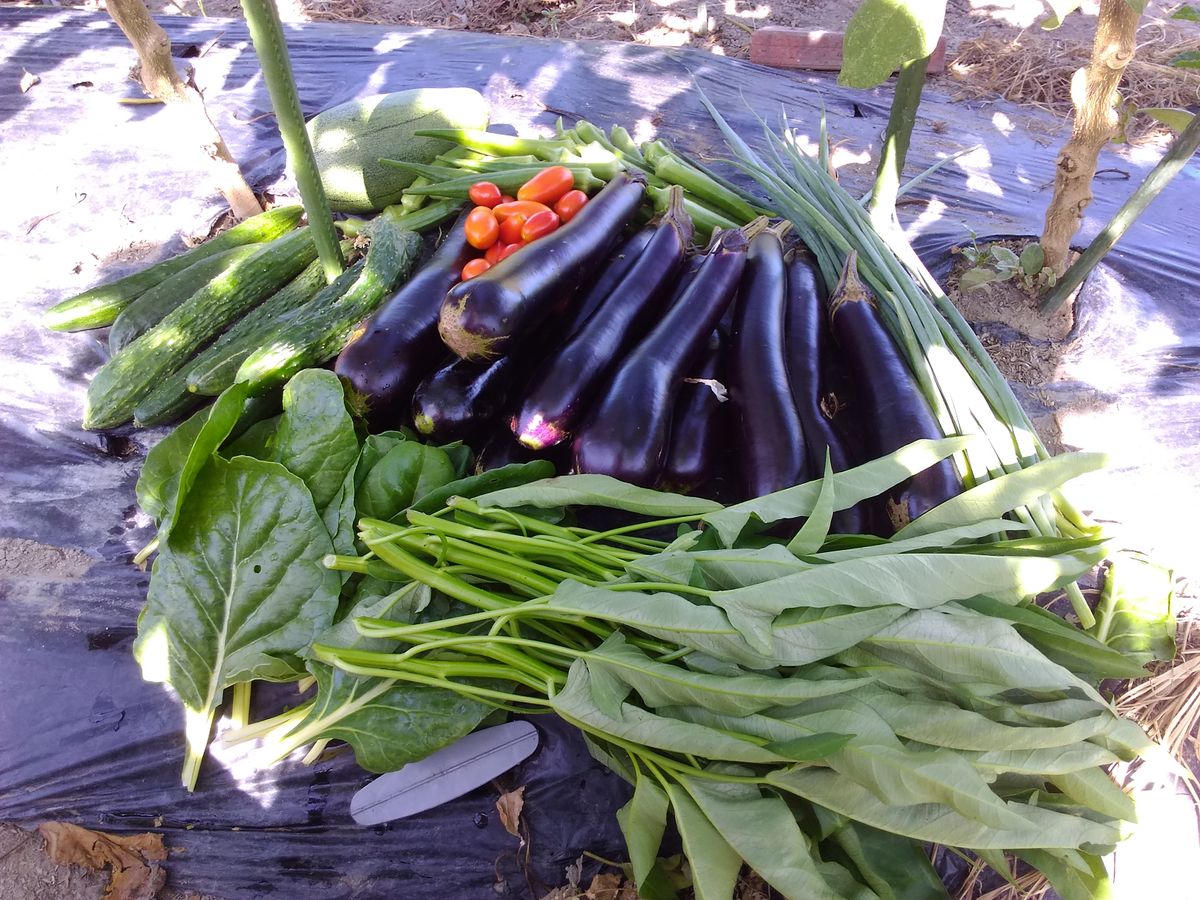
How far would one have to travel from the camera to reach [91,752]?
4.52 feet

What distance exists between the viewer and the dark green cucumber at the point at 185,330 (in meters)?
1.81

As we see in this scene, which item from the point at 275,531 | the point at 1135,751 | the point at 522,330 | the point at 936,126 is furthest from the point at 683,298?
the point at 936,126

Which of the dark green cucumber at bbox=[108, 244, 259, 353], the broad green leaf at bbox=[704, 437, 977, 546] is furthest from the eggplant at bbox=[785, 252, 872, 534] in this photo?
the dark green cucumber at bbox=[108, 244, 259, 353]

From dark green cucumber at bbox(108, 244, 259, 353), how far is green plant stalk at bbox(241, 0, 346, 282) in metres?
0.48

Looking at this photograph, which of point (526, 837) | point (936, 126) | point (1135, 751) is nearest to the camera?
point (1135, 751)

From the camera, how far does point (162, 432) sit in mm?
1894

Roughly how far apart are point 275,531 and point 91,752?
63cm

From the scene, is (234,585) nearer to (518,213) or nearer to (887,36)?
(518,213)

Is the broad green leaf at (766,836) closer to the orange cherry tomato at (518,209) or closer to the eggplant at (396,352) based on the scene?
the eggplant at (396,352)

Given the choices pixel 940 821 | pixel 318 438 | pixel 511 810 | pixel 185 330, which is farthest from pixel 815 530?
pixel 185 330

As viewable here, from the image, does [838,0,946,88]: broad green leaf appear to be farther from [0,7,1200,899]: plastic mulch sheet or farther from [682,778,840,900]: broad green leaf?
[682,778,840,900]: broad green leaf

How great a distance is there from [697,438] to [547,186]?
3.50ft

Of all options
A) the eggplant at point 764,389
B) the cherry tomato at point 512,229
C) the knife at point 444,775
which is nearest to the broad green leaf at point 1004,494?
the eggplant at point 764,389

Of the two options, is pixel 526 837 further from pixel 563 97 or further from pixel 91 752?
pixel 563 97
